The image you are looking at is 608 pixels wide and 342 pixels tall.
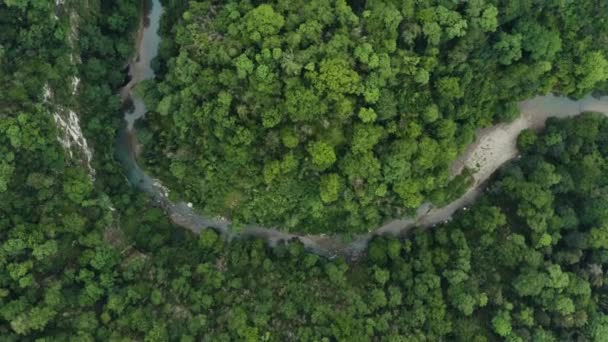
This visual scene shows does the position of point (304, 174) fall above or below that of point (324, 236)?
above

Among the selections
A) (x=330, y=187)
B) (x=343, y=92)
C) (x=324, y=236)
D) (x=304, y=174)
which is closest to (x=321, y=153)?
(x=330, y=187)

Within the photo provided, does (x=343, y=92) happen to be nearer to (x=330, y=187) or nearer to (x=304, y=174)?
(x=330, y=187)

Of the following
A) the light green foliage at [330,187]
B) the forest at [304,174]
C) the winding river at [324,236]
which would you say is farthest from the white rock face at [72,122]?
the light green foliage at [330,187]

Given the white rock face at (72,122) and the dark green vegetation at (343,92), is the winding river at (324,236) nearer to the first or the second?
the dark green vegetation at (343,92)

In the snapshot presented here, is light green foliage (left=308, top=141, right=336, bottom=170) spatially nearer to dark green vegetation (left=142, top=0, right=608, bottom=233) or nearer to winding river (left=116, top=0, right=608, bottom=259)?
dark green vegetation (left=142, top=0, right=608, bottom=233)

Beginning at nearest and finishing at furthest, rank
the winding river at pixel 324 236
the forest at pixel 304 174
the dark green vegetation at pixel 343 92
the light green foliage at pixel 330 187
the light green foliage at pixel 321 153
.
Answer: the dark green vegetation at pixel 343 92
the forest at pixel 304 174
the light green foliage at pixel 321 153
the light green foliage at pixel 330 187
the winding river at pixel 324 236

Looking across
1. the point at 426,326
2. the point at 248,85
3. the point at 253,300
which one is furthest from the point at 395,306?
the point at 248,85

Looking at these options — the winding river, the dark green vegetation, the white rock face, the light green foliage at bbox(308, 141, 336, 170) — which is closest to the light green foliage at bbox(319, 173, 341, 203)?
the dark green vegetation
